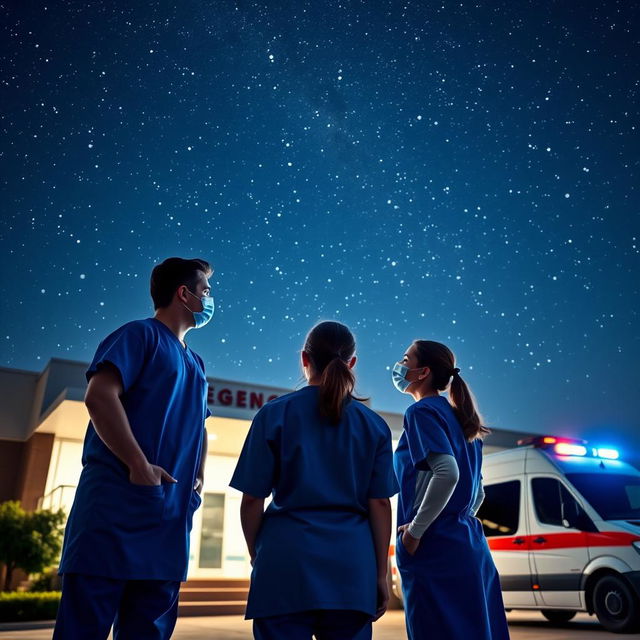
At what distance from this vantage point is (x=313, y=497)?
7.02 ft

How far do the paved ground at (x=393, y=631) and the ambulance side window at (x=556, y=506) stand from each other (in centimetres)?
120

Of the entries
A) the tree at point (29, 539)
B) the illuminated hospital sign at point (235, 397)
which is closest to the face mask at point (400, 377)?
the tree at point (29, 539)

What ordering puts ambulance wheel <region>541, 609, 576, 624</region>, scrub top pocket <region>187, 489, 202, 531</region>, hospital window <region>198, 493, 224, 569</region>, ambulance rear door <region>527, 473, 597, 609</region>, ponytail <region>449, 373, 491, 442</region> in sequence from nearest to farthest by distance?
scrub top pocket <region>187, 489, 202, 531</region>, ponytail <region>449, 373, 491, 442</region>, ambulance rear door <region>527, 473, 597, 609</region>, ambulance wheel <region>541, 609, 576, 624</region>, hospital window <region>198, 493, 224, 569</region>

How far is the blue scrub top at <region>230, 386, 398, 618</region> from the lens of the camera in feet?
6.61

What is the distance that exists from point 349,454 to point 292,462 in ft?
0.66

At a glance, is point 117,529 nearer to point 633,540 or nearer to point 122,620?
point 122,620

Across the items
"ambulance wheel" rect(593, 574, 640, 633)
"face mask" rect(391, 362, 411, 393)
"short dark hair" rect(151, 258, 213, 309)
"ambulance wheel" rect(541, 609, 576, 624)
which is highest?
"short dark hair" rect(151, 258, 213, 309)

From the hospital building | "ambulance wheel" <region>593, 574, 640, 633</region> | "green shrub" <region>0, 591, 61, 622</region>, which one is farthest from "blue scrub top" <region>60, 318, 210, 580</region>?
the hospital building

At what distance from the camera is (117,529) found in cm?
221

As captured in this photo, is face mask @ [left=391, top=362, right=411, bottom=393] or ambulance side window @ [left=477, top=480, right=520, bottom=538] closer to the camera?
face mask @ [left=391, top=362, right=411, bottom=393]

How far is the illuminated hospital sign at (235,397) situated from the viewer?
14.9 metres

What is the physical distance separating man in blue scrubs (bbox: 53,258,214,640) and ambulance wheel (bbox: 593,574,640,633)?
622 cm

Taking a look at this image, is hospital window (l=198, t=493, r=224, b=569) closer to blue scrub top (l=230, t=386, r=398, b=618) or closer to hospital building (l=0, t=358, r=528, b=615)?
hospital building (l=0, t=358, r=528, b=615)

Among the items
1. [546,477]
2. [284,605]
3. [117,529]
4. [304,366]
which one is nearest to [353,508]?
→ [284,605]
